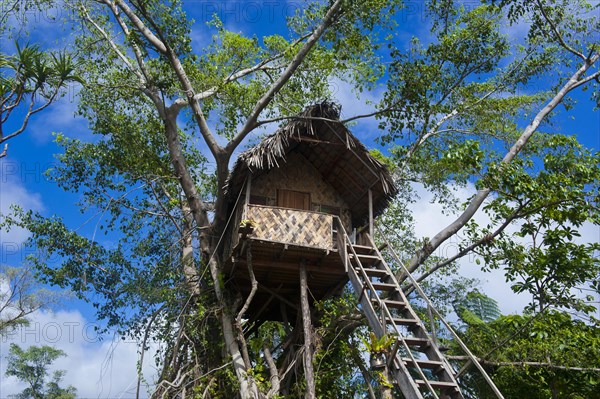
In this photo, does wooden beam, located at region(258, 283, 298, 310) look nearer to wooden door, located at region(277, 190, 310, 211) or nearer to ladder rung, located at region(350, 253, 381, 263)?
wooden door, located at region(277, 190, 310, 211)

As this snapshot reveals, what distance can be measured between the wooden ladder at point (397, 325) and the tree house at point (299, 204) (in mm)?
484

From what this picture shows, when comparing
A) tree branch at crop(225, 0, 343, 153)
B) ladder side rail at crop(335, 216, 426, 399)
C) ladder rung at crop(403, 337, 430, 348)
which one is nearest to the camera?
ladder side rail at crop(335, 216, 426, 399)

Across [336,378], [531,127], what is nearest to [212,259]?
[336,378]

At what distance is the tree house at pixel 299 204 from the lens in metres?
9.19

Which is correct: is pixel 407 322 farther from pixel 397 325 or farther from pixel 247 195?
pixel 247 195

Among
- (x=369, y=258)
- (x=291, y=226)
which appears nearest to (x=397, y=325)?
(x=369, y=258)

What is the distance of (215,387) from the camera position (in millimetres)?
10172

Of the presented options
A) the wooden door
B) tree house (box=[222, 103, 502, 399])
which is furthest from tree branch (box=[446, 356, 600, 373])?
the wooden door

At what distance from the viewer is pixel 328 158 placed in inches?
422

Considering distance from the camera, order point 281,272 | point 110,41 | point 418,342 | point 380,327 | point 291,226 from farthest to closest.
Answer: point 110,41 < point 281,272 < point 291,226 < point 380,327 < point 418,342

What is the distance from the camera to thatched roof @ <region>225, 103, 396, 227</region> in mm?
9680

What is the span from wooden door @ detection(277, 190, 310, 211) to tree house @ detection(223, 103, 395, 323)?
0.02 metres

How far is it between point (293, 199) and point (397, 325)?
3.37 metres

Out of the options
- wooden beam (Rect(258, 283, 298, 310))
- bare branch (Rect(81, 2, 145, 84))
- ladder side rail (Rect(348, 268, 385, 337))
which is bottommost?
ladder side rail (Rect(348, 268, 385, 337))
